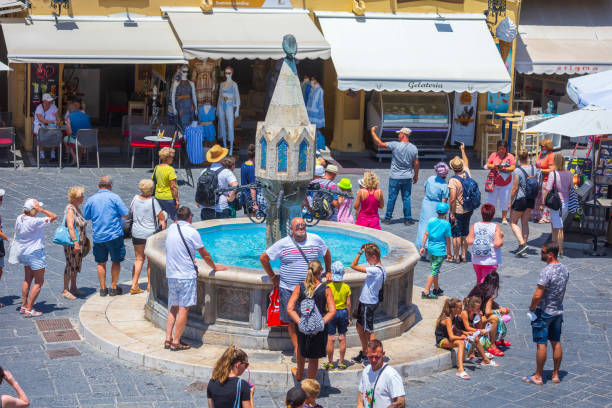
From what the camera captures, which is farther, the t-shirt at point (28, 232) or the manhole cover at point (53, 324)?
the t-shirt at point (28, 232)

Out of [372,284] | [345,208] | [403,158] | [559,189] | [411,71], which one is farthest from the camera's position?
[411,71]

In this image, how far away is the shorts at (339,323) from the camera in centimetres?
996

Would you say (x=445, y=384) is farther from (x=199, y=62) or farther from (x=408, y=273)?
(x=199, y=62)

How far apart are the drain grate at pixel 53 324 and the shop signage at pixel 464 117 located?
1438 centimetres

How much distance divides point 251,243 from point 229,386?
5.42 metres

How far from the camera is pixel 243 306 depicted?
415 inches

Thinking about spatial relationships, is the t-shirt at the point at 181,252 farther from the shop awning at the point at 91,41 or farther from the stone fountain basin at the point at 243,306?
the shop awning at the point at 91,41

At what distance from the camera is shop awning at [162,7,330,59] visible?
20531 millimetres

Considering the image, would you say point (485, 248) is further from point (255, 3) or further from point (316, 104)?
point (255, 3)

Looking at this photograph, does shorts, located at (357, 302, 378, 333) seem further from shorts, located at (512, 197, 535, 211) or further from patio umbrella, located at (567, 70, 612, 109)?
patio umbrella, located at (567, 70, 612, 109)

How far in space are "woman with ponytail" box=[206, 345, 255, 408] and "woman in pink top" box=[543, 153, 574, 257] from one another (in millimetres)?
8658

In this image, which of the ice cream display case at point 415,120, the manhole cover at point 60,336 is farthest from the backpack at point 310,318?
the ice cream display case at point 415,120

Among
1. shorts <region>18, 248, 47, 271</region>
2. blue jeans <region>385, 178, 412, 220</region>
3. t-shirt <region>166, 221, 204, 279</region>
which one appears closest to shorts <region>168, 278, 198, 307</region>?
t-shirt <region>166, 221, 204, 279</region>

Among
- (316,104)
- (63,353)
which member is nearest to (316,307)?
(63,353)
